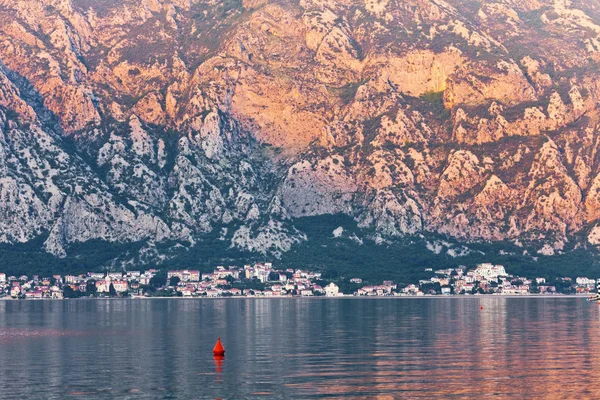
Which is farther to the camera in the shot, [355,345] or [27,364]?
[355,345]

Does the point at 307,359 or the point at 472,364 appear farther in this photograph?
the point at 307,359

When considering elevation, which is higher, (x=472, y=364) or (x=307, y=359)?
(x=307, y=359)

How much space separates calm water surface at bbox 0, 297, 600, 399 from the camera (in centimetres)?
9038

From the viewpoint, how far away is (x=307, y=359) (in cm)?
11262

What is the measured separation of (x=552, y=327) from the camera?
153625 millimetres

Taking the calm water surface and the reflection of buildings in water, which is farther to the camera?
the calm water surface

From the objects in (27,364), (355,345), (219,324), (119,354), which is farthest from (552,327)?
(27,364)

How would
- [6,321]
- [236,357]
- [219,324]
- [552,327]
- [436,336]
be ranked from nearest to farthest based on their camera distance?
[236,357], [436,336], [552,327], [219,324], [6,321]

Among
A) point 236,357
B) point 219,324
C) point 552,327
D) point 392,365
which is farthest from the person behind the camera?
point 219,324

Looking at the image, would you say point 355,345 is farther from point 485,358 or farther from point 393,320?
point 393,320

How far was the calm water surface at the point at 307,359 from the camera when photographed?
9038 centimetres

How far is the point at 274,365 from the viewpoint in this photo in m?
108

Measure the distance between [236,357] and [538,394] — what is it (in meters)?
39.9

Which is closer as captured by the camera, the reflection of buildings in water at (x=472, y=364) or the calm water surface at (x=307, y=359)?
the reflection of buildings in water at (x=472, y=364)
